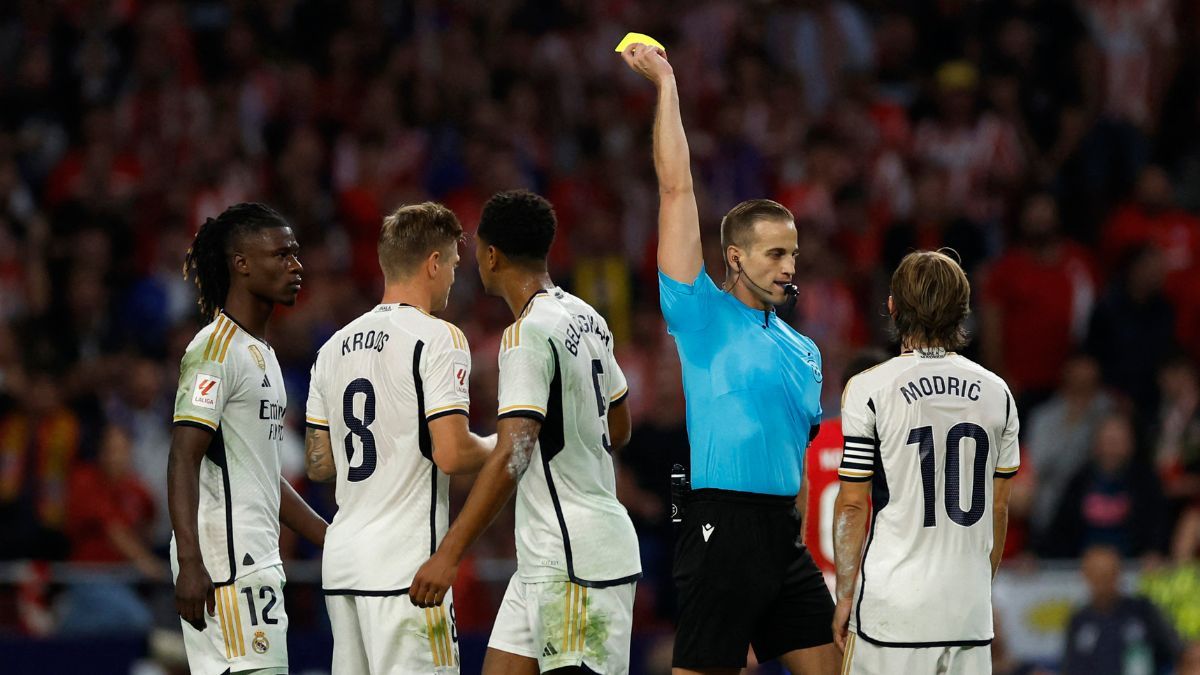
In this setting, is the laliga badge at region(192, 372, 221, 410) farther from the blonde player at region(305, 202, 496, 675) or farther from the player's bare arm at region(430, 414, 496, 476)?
the player's bare arm at region(430, 414, 496, 476)

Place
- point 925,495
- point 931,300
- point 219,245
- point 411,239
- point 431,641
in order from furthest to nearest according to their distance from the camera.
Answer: point 219,245 < point 411,239 < point 431,641 < point 931,300 < point 925,495

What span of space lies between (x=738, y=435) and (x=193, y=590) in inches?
91.7

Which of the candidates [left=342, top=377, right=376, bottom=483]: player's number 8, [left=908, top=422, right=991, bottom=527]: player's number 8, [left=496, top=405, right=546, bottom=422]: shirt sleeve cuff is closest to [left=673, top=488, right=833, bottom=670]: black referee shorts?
[left=908, top=422, right=991, bottom=527]: player's number 8

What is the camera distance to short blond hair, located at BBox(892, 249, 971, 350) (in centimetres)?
687

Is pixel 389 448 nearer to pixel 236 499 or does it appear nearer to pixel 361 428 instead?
pixel 361 428

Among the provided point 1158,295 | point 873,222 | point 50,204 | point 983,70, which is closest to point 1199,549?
point 1158,295

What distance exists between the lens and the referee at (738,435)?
23.1 feet

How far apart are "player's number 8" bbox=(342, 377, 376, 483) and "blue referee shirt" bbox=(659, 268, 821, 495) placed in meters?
1.31

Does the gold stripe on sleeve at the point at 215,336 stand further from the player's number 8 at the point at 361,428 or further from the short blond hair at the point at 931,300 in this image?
the short blond hair at the point at 931,300

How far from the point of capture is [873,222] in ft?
51.7

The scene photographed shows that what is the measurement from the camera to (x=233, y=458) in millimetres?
7160

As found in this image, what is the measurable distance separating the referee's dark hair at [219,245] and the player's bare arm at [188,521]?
0.74m

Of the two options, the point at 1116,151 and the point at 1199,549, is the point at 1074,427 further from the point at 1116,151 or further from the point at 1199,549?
the point at 1116,151

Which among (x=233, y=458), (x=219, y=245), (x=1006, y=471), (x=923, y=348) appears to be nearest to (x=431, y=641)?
(x=233, y=458)
